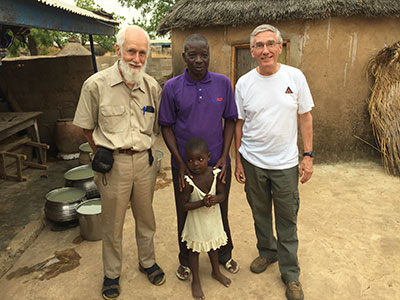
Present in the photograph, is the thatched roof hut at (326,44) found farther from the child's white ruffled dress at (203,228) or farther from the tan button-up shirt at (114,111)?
the child's white ruffled dress at (203,228)

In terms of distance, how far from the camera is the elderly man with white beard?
2371mm

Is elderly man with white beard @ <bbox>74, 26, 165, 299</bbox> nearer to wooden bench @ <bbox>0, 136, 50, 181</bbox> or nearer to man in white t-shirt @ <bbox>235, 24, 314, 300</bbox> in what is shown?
man in white t-shirt @ <bbox>235, 24, 314, 300</bbox>

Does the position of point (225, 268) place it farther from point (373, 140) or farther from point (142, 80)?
point (373, 140)

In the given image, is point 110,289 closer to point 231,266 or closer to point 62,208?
point 231,266

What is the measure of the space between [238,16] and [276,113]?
11.8 ft

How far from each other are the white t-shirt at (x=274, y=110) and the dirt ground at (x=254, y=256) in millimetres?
1145

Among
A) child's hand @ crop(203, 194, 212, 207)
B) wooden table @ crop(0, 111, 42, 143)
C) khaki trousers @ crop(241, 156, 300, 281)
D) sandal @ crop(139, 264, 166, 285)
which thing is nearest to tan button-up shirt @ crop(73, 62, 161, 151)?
child's hand @ crop(203, 194, 212, 207)

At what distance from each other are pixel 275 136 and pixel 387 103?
3812 millimetres

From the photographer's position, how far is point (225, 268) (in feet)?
9.78

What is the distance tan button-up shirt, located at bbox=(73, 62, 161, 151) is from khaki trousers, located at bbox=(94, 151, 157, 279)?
0.14 meters

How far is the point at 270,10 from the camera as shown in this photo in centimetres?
523

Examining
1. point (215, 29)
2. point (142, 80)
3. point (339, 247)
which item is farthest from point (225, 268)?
point (215, 29)

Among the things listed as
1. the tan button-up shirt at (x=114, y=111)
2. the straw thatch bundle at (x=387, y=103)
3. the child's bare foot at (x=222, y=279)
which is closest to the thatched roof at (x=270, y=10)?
the straw thatch bundle at (x=387, y=103)

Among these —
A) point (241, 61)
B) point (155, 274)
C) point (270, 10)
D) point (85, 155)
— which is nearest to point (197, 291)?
point (155, 274)
